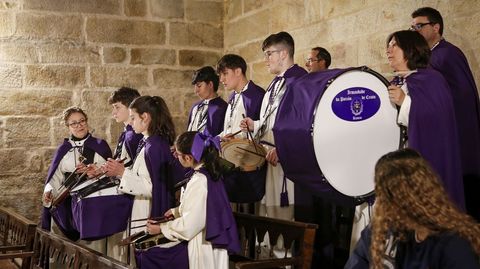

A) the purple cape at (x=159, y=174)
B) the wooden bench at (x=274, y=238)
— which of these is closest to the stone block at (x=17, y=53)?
the purple cape at (x=159, y=174)

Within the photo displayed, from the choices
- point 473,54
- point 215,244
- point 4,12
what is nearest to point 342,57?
point 473,54

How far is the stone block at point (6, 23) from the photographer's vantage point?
23.3 feet

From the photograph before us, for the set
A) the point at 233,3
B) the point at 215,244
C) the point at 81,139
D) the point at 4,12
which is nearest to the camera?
the point at 215,244

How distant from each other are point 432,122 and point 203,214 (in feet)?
4.44

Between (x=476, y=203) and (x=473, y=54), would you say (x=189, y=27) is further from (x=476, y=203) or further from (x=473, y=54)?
(x=476, y=203)

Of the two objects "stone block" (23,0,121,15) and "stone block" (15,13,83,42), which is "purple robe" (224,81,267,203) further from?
"stone block" (23,0,121,15)

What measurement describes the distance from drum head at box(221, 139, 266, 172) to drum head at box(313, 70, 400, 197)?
1.14 meters

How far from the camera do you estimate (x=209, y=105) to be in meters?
6.23

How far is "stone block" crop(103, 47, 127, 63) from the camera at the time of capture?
763cm

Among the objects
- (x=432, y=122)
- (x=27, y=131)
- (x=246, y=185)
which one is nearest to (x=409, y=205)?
(x=432, y=122)

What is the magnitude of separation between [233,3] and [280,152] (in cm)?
440

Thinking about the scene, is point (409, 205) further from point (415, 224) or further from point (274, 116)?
point (274, 116)

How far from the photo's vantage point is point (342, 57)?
610 centimetres

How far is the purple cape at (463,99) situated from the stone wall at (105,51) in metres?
1.85
